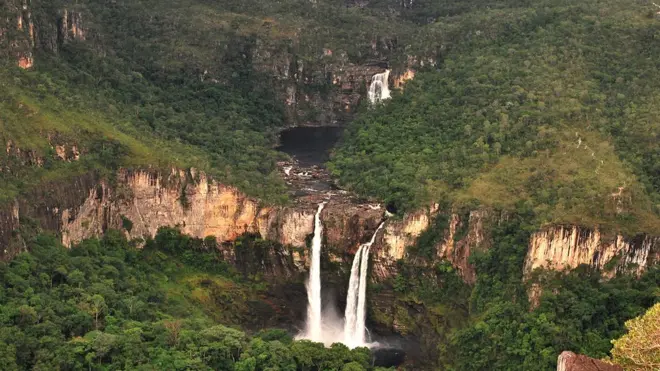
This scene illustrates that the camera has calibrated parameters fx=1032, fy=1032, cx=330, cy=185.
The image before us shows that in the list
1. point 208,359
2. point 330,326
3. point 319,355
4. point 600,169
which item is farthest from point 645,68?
point 208,359

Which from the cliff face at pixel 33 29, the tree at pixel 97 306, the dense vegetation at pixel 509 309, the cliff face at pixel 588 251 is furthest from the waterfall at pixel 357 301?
the cliff face at pixel 33 29

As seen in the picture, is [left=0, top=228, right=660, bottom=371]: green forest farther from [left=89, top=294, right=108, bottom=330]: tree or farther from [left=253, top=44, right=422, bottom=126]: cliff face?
[left=253, top=44, right=422, bottom=126]: cliff face

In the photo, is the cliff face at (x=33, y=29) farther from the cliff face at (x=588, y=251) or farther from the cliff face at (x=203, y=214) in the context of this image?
the cliff face at (x=588, y=251)

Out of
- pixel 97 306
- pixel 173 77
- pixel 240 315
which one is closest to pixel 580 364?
pixel 240 315

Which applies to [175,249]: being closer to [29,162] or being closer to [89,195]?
[89,195]

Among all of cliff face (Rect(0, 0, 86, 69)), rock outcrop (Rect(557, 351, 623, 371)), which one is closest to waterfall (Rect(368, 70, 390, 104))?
cliff face (Rect(0, 0, 86, 69))
